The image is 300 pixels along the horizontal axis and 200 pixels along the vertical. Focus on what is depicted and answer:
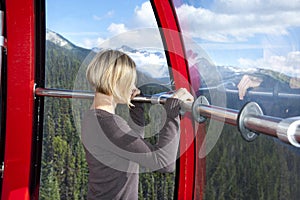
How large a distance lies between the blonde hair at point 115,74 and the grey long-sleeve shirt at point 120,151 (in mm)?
84

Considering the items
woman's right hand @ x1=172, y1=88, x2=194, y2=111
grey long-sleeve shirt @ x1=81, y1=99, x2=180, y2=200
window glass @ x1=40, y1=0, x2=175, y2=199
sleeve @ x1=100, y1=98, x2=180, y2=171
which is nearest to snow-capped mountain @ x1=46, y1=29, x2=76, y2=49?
window glass @ x1=40, y1=0, x2=175, y2=199

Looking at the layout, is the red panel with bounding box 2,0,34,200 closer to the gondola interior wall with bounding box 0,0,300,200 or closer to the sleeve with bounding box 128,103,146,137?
the gondola interior wall with bounding box 0,0,300,200

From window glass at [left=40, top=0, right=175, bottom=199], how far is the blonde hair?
0.10 meters

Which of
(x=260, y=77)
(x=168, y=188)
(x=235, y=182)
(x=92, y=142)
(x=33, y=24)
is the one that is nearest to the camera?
(x=260, y=77)

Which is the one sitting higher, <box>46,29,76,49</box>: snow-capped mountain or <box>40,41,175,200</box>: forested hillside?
<box>46,29,76,49</box>: snow-capped mountain

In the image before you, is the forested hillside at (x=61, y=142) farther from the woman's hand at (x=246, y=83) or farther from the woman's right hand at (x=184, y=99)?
the woman's hand at (x=246, y=83)

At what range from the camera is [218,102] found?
1.42m

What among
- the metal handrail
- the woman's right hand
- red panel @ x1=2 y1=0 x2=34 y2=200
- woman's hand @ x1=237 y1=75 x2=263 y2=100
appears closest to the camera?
the metal handrail

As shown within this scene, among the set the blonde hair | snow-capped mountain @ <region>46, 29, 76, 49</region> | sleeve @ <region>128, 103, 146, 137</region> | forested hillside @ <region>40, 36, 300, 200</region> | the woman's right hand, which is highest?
snow-capped mountain @ <region>46, 29, 76, 49</region>

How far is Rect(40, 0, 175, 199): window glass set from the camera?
1.78 meters

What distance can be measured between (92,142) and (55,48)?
0.67 meters

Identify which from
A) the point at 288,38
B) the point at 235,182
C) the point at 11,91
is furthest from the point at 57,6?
the point at 288,38

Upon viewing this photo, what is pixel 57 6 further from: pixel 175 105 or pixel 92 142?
pixel 175 105

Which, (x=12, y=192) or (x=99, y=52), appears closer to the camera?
(x=99, y=52)
